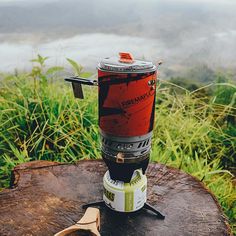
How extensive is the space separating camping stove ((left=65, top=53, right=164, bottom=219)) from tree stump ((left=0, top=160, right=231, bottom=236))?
0.05m

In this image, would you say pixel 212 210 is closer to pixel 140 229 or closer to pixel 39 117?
pixel 140 229

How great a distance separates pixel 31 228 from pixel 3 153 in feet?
3.10

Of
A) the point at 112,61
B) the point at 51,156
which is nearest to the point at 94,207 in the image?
the point at 112,61

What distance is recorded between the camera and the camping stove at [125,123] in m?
0.92

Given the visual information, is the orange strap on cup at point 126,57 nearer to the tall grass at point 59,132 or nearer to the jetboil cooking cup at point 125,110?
the jetboil cooking cup at point 125,110

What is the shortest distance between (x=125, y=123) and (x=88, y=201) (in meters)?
0.33

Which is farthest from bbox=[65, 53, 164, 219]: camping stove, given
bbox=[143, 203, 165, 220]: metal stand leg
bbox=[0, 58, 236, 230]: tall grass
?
bbox=[0, 58, 236, 230]: tall grass

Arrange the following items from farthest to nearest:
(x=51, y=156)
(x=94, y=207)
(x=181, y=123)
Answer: (x=181, y=123)
(x=51, y=156)
(x=94, y=207)

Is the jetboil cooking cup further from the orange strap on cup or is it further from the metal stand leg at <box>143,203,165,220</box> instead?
the metal stand leg at <box>143,203,165,220</box>

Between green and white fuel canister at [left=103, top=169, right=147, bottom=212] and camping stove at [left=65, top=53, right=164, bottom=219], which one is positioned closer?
camping stove at [left=65, top=53, right=164, bottom=219]

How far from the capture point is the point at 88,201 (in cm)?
115

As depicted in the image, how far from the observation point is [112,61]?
954 millimetres

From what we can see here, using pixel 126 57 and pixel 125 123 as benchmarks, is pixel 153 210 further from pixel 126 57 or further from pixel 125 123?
pixel 126 57

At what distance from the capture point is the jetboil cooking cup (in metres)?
0.92
